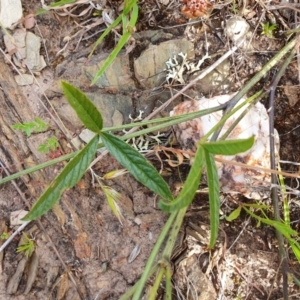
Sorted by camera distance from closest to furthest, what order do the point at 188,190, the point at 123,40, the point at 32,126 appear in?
the point at 188,190 → the point at 123,40 → the point at 32,126

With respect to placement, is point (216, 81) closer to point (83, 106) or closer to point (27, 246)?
point (83, 106)

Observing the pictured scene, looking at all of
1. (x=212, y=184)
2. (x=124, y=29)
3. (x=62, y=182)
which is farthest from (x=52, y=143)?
(x=212, y=184)

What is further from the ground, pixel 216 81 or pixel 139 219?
pixel 216 81

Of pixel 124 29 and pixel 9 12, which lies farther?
pixel 9 12

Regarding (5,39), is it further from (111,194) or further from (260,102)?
(260,102)

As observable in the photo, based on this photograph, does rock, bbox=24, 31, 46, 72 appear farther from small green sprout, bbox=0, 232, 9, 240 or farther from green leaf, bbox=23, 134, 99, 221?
green leaf, bbox=23, 134, 99, 221

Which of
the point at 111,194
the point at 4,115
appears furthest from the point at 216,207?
the point at 4,115

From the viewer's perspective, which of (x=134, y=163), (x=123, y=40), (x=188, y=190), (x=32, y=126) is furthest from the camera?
(x=32, y=126)

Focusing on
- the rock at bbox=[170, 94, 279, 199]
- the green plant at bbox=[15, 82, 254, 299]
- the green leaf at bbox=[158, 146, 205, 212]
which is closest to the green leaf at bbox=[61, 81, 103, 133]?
the green plant at bbox=[15, 82, 254, 299]
